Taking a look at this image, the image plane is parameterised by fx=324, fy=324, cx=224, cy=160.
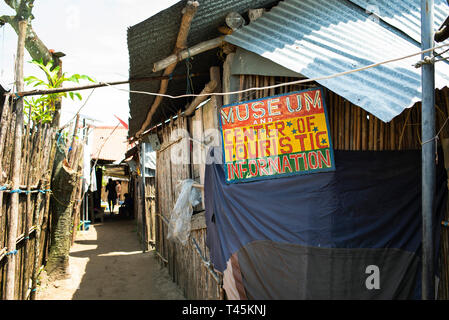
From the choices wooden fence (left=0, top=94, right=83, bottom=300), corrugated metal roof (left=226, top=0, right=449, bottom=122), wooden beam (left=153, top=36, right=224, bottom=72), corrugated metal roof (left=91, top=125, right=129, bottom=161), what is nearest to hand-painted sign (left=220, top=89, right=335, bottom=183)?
corrugated metal roof (left=226, top=0, right=449, bottom=122)

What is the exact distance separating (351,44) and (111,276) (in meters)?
6.86

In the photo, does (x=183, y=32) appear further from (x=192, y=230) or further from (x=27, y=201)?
(x=27, y=201)

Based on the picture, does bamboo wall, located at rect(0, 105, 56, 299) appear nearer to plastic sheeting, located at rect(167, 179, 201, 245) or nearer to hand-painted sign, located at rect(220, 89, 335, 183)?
plastic sheeting, located at rect(167, 179, 201, 245)

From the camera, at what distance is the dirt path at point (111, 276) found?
6.18m

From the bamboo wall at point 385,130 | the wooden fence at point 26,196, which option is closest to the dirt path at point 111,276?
the wooden fence at point 26,196

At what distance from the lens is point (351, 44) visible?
3.04 m

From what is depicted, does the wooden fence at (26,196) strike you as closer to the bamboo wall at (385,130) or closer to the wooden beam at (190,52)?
the wooden beam at (190,52)

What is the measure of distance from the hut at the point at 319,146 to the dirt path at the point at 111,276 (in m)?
3.14

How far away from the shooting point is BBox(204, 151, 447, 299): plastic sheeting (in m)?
2.89

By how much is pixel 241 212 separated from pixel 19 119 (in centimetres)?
294

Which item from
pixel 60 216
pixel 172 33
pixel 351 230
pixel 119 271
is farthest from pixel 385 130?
pixel 119 271

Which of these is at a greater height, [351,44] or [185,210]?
[351,44]
